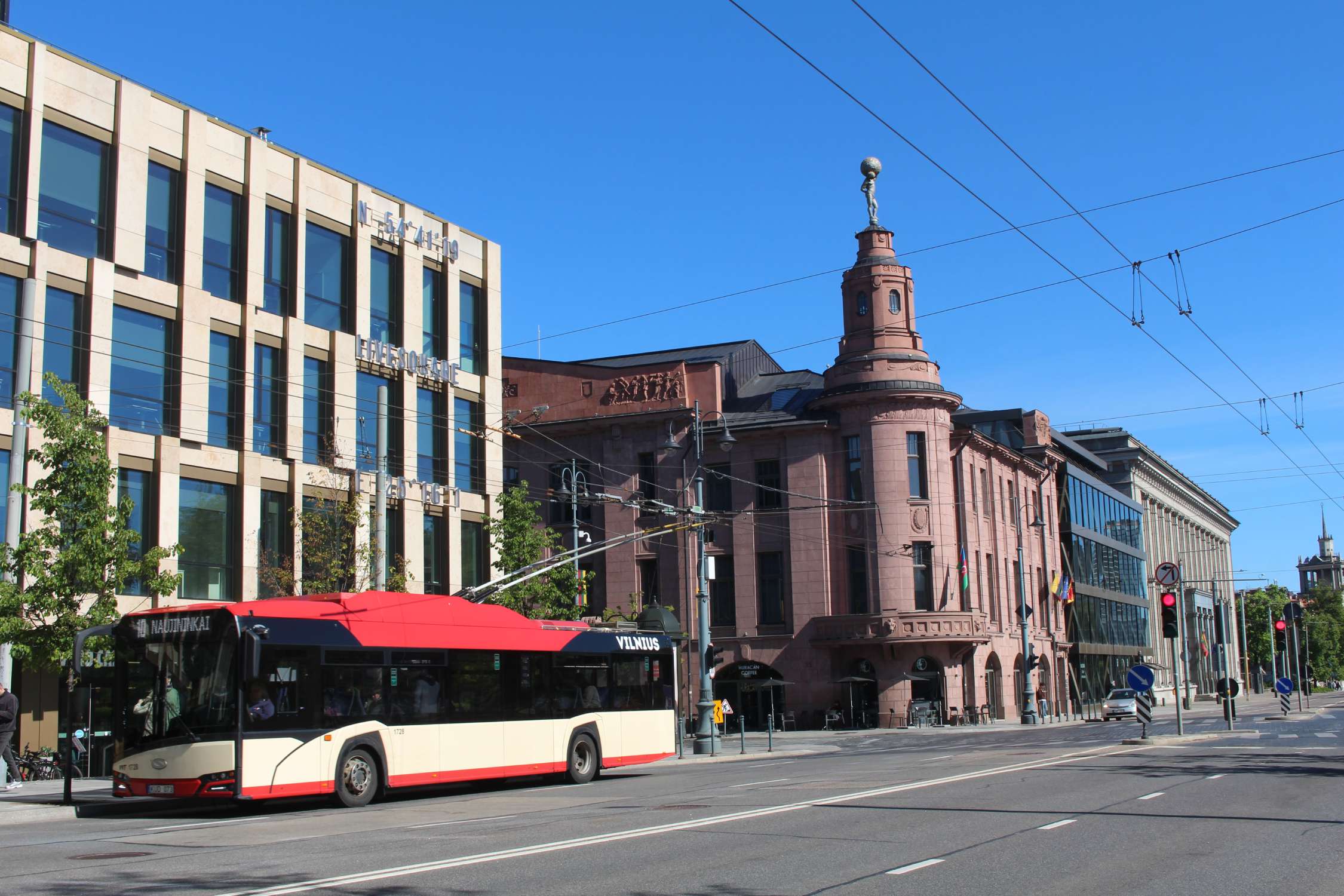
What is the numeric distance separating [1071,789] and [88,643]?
47.2 feet

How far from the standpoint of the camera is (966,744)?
3728 centimetres

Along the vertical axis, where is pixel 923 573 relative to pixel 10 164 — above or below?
below

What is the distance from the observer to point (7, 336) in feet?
85.3

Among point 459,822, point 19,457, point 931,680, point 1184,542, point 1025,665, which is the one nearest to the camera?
point 459,822

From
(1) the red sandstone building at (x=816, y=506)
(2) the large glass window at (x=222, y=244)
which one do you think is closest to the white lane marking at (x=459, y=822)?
(2) the large glass window at (x=222, y=244)

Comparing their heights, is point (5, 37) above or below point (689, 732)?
above

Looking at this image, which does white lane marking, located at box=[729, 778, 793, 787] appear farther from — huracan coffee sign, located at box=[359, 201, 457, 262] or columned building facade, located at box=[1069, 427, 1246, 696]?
columned building facade, located at box=[1069, 427, 1246, 696]

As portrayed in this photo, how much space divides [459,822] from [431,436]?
72.9 feet

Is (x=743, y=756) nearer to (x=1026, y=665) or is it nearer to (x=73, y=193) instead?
(x=73, y=193)

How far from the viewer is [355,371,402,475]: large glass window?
34438mm

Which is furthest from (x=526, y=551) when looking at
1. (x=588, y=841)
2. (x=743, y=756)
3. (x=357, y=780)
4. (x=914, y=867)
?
(x=914, y=867)

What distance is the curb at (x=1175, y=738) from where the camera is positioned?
32.1 metres

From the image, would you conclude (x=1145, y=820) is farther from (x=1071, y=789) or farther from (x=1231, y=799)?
(x=1071, y=789)

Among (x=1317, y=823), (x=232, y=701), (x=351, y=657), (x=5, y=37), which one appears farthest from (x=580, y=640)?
(x=5, y=37)
